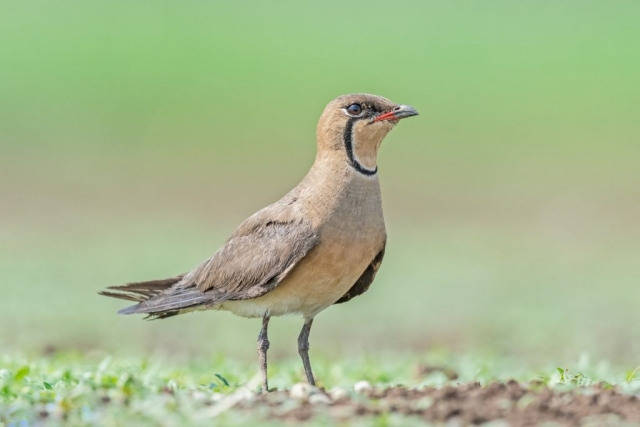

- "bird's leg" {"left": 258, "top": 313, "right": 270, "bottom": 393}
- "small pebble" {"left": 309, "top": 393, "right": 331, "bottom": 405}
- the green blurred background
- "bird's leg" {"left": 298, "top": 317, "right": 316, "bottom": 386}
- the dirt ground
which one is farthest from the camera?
the green blurred background

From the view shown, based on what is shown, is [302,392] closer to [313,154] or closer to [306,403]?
[306,403]

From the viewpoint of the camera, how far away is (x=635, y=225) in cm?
2027

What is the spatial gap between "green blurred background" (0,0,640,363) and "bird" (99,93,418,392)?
3616 millimetres

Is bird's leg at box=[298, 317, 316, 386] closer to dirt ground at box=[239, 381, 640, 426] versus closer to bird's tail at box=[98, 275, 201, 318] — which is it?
bird's tail at box=[98, 275, 201, 318]

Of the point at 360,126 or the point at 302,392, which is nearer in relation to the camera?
the point at 302,392

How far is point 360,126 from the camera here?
7719 mm

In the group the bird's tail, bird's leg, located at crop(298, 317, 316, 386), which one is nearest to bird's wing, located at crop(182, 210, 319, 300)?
the bird's tail

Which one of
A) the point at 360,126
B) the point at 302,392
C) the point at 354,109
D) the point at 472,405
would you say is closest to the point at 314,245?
the point at 360,126

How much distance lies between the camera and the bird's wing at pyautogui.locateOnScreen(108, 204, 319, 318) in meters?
7.32

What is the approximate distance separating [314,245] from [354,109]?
Result: 40.9 inches

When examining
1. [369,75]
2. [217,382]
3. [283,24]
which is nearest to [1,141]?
[369,75]

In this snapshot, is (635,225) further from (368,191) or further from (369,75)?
(368,191)

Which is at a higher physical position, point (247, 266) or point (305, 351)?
point (247, 266)

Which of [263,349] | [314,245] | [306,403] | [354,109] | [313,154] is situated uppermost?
[313,154]
